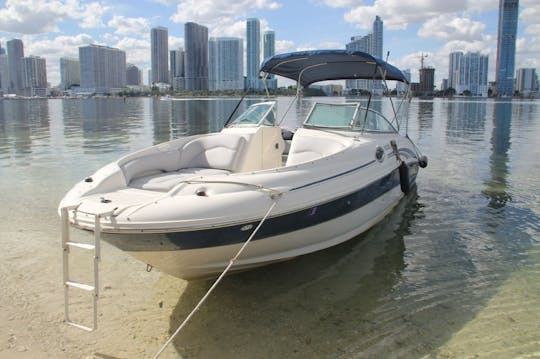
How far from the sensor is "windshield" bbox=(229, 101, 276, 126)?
814 cm

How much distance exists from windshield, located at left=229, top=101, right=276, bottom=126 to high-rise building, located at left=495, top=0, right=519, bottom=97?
657 ft

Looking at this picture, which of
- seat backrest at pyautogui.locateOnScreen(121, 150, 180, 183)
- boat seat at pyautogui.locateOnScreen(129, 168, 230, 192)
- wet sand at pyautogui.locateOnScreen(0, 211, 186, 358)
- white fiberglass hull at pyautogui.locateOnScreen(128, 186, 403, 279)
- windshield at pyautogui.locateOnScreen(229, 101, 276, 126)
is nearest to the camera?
wet sand at pyautogui.locateOnScreen(0, 211, 186, 358)

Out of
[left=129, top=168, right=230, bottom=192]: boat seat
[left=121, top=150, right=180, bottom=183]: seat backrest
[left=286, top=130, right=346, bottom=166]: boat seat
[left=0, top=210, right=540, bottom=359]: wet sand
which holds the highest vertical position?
[left=286, top=130, right=346, bottom=166]: boat seat

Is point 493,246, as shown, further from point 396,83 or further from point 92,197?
point 92,197

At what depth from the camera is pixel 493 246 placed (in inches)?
292

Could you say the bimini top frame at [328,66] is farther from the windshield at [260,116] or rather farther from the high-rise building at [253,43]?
the high-rise building at [253,43]

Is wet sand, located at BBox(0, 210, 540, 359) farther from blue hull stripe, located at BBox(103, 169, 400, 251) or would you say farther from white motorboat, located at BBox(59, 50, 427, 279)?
blue hull stripe, located at BBox(103, 169, 400, 251)

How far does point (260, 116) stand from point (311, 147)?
139 cm

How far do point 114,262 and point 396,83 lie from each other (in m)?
6.91

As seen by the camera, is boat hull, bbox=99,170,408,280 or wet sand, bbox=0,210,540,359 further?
boat hull, bbox=99,170,408,280

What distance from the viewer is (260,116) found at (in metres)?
8.22

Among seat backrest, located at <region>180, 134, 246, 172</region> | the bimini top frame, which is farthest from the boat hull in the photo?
the bimini top frame

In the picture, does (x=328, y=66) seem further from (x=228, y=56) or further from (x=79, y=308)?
(x=228, y=56)

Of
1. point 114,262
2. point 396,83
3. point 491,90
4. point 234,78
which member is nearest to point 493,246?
point 396,83
